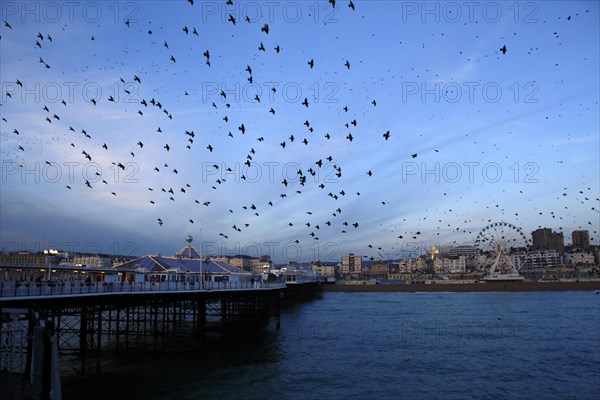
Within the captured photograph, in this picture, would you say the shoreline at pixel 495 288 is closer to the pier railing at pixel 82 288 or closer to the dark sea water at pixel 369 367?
the dark sea water at pixel 369 367

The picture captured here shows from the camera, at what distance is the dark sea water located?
3058 centimetres

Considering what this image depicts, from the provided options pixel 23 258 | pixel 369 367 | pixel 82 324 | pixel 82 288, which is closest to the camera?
pixel 82 288

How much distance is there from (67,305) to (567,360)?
4111cm

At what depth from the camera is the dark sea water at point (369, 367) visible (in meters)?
30.6

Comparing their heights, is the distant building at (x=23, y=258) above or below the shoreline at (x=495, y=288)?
above

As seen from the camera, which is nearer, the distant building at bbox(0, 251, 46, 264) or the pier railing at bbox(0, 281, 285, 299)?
the pier railing at bbox(0, 281, 285, 299)

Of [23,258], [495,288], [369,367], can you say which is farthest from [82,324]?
[495,288]

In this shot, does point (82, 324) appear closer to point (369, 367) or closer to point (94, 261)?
point (369, 367)

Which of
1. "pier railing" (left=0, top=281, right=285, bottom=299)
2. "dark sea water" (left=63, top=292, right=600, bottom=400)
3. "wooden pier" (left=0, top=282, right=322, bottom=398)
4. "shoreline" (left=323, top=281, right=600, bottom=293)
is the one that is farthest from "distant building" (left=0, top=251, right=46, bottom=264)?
"shoreline" (left=323, top=281, right=600, bottom=293)

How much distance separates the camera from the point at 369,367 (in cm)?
3869

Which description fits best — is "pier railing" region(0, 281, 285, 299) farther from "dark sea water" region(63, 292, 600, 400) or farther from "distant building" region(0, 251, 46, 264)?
"distant building" region(0, 251, 46, 264)

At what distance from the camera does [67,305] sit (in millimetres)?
31844

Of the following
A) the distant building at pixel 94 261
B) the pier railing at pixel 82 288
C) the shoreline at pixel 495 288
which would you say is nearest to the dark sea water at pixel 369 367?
the pier railing at pixel 82 288

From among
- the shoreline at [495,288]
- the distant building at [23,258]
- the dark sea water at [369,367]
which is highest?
the distant building at [23,258]
